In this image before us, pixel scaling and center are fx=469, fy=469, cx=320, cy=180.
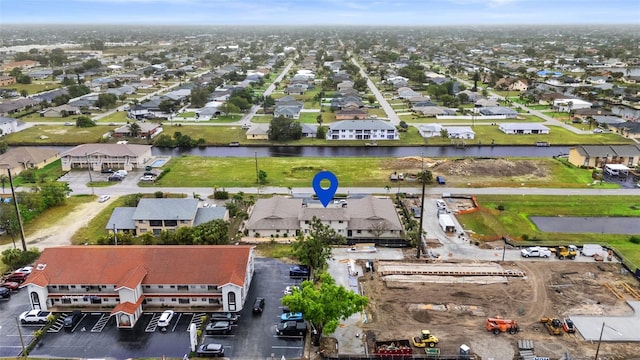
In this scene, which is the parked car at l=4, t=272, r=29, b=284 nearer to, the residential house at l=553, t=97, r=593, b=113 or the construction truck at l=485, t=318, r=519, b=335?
the construction truck at l=485, t=318, r=519, b=335

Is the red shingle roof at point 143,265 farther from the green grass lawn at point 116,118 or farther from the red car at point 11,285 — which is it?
the green grass lawn at point 116,118

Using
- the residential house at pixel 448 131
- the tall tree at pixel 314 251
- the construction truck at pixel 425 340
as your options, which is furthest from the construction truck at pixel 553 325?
the residential house at pixel 448 131

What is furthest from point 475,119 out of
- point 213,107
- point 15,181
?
point 15,181

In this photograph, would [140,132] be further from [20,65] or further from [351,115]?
[20,65]

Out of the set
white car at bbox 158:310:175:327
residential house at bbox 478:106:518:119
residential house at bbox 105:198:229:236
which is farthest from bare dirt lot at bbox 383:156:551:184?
white car at bbox 158:310:175:327

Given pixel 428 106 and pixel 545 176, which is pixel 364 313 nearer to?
pixel 545 176

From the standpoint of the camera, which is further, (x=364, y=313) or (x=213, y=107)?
(x=213, y=107)
